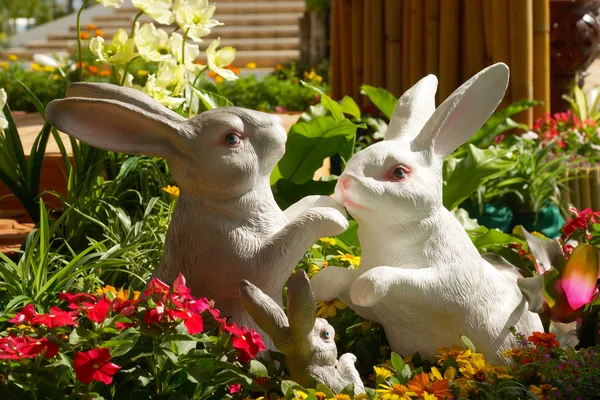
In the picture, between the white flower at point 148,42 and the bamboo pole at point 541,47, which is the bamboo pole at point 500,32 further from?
the white flower at point 148,42

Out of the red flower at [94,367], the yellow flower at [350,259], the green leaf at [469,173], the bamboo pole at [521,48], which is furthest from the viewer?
the bamboo pole at [521,48]

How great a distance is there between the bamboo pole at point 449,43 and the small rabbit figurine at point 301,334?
277cm

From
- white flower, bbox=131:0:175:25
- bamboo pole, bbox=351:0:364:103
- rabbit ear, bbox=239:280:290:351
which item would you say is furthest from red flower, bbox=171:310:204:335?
bamboo pole, bbox=351:0:364:103

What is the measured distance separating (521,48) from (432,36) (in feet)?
1.63

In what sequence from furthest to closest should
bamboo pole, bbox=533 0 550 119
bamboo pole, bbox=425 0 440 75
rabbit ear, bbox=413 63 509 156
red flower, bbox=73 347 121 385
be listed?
1. bamboo pole, bbox=425 0 440 75
2. bamboo pole, bbox=533 0 550 119
3. rabbit ear, bbox=413 63 509 156
4. red flower, bbox=73 347 121 385

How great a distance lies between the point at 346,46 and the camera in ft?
16.7

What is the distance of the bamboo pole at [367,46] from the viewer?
15.7 feet

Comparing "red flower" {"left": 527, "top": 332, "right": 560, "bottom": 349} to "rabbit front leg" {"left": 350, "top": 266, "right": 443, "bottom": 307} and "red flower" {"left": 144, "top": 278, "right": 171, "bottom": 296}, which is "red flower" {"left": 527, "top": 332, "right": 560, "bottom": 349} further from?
"red flower" {"left": 144, "top": 278, "right": 171, "bottom": 296}

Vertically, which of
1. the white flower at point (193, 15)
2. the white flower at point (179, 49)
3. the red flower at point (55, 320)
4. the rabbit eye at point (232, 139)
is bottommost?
the red flower at point (55, 320)

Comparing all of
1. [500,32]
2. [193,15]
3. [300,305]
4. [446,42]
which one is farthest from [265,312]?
[446,42]

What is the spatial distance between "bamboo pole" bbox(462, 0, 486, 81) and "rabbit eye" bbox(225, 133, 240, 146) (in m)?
2.65

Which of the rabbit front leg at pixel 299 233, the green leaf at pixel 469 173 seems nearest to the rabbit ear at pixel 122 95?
the rabbit front leg at pixel 299 233

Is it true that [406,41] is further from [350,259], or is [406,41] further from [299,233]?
[299,233]

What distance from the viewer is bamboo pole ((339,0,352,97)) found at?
4973mm
